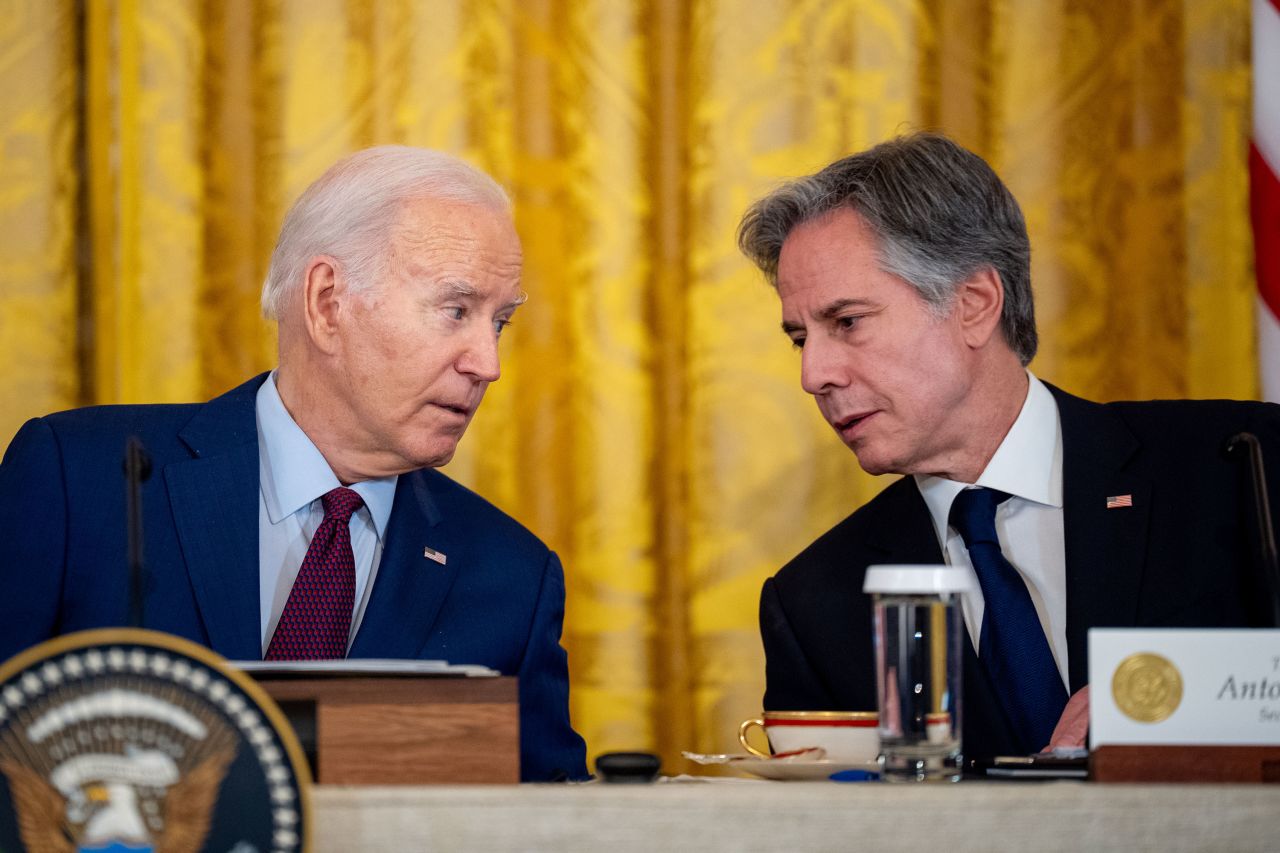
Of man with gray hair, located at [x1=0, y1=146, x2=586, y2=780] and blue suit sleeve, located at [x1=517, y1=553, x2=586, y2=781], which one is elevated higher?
man with gray hair, located at [x1=0, y1=146, x2=586, y2=780]

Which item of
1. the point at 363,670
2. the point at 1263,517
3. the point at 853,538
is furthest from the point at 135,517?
the point at 853,538

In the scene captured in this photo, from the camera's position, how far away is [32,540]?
77.5 inches

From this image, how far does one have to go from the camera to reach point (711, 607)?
272 centimetres

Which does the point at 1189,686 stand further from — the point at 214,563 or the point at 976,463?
the point at 214,563

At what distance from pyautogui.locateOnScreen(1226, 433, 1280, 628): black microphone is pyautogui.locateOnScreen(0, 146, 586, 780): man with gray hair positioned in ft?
3.13

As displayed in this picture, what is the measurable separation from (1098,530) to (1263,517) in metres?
0.63

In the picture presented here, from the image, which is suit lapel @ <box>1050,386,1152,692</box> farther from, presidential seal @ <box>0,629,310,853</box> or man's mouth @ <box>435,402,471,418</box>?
presidential seal @ <box>0,629,310,853</box>

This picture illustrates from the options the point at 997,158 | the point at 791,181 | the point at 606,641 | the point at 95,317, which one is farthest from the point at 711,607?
the point at 95,317

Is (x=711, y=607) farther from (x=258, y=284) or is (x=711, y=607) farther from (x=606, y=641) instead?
(x=258, y=284)

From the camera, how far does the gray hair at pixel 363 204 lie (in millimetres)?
2164

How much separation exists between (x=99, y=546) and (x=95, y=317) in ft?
2.75

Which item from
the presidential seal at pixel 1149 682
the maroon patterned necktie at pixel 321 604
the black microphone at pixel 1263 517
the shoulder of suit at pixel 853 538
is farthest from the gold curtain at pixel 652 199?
the presidential seal at pixel 1149 682

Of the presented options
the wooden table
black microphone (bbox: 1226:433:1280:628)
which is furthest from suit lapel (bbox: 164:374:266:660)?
black microphone (bbox: 1226:433:1280:628)

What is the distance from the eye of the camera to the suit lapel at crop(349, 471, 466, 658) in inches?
79.4
